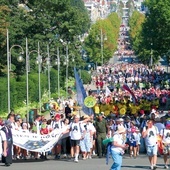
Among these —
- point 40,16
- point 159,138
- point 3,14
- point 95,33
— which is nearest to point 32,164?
point 159,138

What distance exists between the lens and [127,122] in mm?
31359

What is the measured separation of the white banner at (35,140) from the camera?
2853 centimetres

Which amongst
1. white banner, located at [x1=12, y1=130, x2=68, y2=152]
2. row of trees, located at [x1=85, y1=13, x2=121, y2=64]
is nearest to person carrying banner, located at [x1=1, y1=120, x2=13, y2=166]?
white banner, located at [x1=12, y1=130, x2=68, y2=152]

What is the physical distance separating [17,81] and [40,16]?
590 inches

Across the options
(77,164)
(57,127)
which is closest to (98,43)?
(57,127)

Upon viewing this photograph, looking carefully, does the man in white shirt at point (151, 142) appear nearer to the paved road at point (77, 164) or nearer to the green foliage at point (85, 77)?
the paved road at point (77, 164)

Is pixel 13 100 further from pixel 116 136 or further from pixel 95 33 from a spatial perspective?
pixel 95 33

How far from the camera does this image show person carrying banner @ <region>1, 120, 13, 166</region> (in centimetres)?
2694

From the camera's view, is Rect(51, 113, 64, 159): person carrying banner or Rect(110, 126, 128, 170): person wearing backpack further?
Rect(51, 113, 64, 159): person carrying banner

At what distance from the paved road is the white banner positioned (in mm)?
412

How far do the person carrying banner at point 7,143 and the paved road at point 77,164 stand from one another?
0.69ft

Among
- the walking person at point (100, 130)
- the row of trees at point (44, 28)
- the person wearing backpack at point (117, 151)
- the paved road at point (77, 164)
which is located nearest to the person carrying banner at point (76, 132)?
the paved road at point (77, 164)

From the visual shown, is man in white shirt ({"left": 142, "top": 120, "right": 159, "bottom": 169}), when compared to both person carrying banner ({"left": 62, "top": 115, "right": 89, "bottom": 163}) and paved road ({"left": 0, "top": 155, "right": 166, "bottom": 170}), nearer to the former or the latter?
paved road ({"left": 0, "top": 155, "right": 166, "bottom": 170})

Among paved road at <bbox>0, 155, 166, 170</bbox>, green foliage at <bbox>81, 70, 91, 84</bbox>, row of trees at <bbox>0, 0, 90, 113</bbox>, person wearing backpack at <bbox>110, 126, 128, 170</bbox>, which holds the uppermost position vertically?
row of trees at <bbox>0, 0, 90, 113</bbox>
